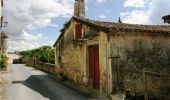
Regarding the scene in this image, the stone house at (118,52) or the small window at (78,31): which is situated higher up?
the small window at (78,31)

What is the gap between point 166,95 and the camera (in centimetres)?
1334

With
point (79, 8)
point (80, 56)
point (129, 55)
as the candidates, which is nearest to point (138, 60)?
point (129, 55)

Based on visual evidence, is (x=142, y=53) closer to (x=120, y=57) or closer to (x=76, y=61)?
(x=120, y=57)

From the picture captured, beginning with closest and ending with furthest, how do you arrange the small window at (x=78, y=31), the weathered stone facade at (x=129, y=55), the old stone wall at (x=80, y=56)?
1. the weathered stone facade at (x=129, y=55)
2. the old stone wall at (x=80, y=56)
3. the small window at (x=78, y=31)

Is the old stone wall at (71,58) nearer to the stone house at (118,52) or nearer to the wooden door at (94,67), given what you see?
the stone house at (118,52)

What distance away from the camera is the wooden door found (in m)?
14.9

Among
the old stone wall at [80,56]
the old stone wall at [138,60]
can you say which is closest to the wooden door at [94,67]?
the old stone wall at [80,56]

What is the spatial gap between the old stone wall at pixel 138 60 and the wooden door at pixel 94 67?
6.89 ft

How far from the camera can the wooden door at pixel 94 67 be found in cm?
1486

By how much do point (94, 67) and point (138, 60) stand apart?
9.77 ft

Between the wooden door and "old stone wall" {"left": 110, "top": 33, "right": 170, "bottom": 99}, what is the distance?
6.89 feet

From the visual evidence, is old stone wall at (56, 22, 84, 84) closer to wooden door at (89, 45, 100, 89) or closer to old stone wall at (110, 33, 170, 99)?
wooden door at (89, 45, 100, 89)

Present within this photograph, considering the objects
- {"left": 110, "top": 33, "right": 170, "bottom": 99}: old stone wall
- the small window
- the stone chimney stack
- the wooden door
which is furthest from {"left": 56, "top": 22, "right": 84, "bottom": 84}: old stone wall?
{"left": 110, "top": 33, "right": 170, "bottom": 99}: old stone wall

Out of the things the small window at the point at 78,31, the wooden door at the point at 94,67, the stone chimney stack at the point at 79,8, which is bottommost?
the wooden door at the point at 94,67
